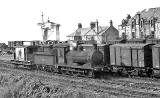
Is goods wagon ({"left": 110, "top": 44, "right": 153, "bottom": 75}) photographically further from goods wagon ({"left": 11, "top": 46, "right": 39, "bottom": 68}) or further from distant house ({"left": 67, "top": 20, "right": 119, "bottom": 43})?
distant house ({"left": 67, "top": 20, "right": 119, "bottom": 43})

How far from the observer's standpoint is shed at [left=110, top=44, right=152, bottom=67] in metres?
19.9

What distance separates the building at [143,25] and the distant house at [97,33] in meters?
3.73

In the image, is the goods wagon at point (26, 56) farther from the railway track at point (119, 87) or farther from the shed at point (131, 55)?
the shed at point (131, 55)

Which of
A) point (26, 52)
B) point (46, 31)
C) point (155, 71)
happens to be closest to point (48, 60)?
point (26, 52)

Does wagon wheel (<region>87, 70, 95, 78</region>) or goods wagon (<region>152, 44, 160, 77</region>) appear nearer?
goods wagon (<region>152, 44, 160, 77</region>)

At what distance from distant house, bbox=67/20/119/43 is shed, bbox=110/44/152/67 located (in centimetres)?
3256

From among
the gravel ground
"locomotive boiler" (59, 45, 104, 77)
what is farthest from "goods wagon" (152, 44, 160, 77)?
"locomotive boiler" (59, 45, 104, 77)

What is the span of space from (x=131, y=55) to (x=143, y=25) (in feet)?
105

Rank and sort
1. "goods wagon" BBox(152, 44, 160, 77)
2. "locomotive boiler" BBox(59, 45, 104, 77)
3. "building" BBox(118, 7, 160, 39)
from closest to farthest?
"goods wagon" BBox(152, 44, 160, 77) < "locomotive boiler" BBox(59, 45, 104, 77) < "building" BBox(118, 7, 160, 39)

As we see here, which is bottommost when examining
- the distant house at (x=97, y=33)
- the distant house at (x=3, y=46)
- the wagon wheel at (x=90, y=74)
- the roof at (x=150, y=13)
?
the wagon wheel at (x=90, y=74)

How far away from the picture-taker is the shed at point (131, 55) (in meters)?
19.9

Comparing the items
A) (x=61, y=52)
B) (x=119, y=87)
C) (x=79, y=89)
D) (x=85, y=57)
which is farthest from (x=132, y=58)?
(x=61, y=52)

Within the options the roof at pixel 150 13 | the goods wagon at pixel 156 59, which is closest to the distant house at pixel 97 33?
the roof at pixel 150 13

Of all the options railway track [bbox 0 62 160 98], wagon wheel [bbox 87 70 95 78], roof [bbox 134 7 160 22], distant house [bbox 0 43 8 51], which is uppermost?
roof [bbox 134 7 160 22]
